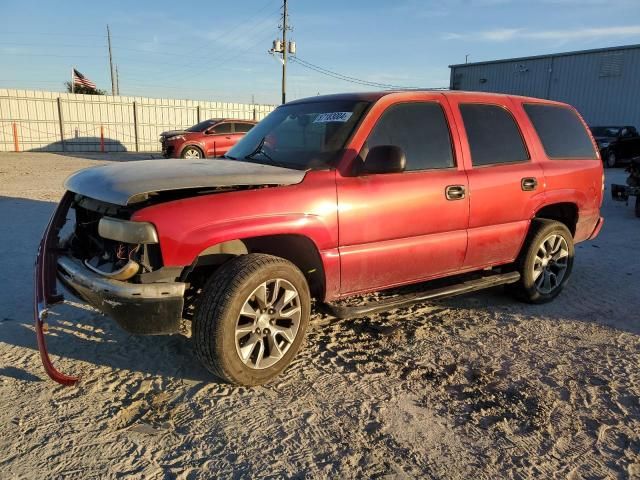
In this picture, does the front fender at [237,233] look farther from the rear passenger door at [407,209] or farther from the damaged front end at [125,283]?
the rear passenger door at [407,209]

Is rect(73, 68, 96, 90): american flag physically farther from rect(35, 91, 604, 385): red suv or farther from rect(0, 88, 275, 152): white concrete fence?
rect(35, 91, 604, 385): red suv

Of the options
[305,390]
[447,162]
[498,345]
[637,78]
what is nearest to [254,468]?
[305,390]

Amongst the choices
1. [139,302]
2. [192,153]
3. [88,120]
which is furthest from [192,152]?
[139,302]

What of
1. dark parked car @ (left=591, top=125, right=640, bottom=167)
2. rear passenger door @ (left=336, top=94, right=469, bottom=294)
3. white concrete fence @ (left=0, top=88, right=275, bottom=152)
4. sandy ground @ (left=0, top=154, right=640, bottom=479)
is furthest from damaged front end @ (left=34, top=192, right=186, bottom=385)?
white concrete fence @ (left=0, top=88, right=275, bottom=152)

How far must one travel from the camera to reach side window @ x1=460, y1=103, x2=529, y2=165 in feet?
13.5

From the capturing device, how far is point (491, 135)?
4.25 m

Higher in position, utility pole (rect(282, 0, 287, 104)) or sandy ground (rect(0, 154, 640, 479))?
utility pole (rect(282, 0, 287, 104))

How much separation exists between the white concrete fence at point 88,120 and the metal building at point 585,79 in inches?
709

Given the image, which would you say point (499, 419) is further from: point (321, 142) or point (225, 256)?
point (321, 142)

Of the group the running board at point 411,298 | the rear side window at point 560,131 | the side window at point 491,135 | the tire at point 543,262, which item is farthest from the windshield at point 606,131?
the running board at point 411,298

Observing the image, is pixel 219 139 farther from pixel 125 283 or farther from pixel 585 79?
pixel 585 79

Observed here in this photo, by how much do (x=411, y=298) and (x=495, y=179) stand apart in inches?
49.3

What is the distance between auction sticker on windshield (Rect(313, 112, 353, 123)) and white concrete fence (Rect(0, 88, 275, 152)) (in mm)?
23168

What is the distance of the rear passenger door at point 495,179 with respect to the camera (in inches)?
159
